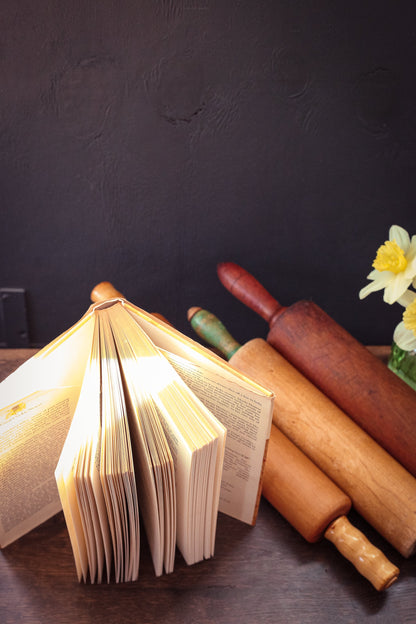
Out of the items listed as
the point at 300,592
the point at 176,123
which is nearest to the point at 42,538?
the point at 300,592

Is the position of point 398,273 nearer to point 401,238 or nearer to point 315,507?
point 401,238

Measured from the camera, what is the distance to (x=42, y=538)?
2.43 ft

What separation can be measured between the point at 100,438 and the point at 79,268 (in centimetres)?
78

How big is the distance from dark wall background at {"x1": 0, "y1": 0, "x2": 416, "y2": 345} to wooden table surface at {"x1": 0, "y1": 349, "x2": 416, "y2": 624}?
27.5 inches

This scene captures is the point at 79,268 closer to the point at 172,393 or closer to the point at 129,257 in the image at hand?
the point at 129,257

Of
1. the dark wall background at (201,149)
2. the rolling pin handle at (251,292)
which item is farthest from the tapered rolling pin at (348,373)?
the dark wall background at (201,149)

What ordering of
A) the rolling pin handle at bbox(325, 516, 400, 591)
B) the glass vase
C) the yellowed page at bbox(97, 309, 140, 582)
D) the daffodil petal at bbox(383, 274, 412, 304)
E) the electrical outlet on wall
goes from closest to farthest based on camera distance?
the yellowed page at bbox(97, 309, 140, 582) < the rolling pin handle at bbox(325, 516, 400, 591) < the daffodil petal at bbox(383, 274, 412, 304) < the glass vase < the electrical outlet on wall

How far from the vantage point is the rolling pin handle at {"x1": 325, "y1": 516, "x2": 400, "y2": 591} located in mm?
676

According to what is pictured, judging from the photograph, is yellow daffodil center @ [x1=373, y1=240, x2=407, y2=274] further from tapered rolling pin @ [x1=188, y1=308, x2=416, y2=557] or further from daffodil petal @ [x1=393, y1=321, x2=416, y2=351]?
tapered rolling pin @ [x1=188, y1=308, x2=416, y2=557]

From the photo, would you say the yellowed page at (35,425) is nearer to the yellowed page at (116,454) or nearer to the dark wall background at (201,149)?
the yellowed page at (116,454)

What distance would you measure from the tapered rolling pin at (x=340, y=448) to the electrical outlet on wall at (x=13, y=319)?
2.26 ft

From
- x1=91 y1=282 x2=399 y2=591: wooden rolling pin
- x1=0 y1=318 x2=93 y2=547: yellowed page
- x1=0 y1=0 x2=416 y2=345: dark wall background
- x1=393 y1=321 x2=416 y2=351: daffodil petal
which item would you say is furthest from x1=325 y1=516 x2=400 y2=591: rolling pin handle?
x1=0 y1=0 x2=416 y2=345: dark wall background

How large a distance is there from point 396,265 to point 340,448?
292 millimetres

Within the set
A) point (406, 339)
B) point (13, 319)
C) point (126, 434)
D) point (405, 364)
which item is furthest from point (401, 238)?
point (13, 319)
